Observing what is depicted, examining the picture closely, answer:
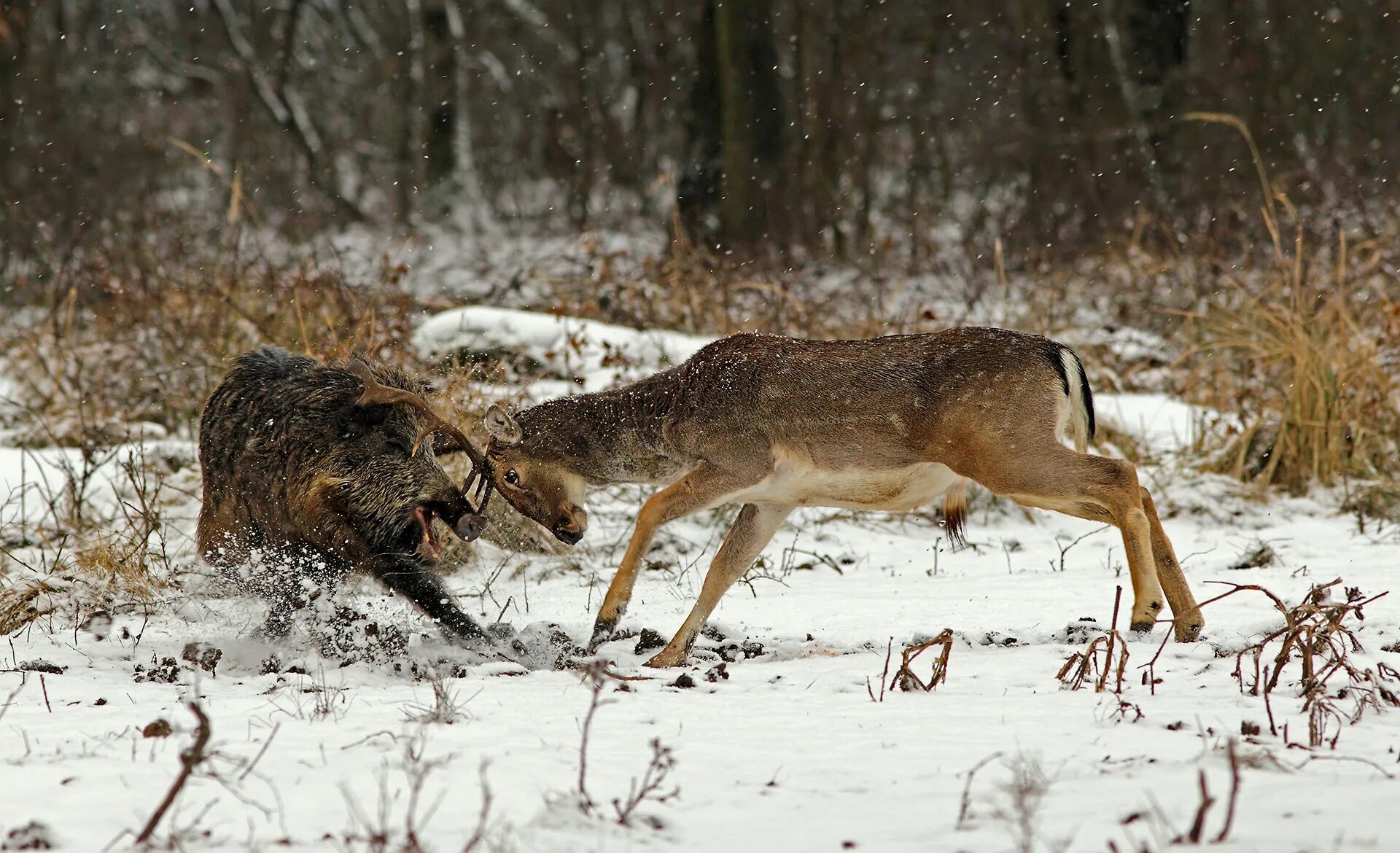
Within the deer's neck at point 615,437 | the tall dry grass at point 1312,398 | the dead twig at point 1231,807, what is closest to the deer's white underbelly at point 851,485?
the deer's neck at point 615,437

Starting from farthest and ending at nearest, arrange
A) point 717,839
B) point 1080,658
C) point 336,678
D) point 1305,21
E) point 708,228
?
point 1305,21
point 708,228
point 336,678
point 1080,658
point 717,839

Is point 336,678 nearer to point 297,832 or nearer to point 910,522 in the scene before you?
point 297,832

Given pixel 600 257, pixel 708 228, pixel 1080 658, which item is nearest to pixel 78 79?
pixel 708 228

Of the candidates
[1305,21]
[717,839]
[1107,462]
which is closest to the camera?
[717,839]

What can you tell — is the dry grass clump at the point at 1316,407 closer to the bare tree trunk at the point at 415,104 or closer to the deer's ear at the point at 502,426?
the deer's ear at the point at 502,426

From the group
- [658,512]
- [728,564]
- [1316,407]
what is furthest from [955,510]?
[1316,407]

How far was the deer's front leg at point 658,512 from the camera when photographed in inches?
223

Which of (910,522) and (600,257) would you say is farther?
(600,257)

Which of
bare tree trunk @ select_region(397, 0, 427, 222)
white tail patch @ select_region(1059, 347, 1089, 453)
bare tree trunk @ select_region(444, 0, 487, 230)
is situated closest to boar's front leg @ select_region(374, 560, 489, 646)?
white tail patch @ select_region(1059, 347, 1089, 453)

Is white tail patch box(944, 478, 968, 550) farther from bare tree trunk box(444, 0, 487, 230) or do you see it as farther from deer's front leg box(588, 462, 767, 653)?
bare tree trunk box(444, 0, 487, 230)

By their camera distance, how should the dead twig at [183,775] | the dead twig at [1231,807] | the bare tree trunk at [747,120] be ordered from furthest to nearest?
the bare tree trunk at [747,120] → the dead twig at [183,775] → the dead twig at [1231,807]

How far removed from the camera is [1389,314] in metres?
9.06

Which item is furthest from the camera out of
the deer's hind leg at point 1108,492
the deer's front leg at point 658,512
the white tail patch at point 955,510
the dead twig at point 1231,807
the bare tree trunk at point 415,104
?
the bare tree trunk at point 415,104

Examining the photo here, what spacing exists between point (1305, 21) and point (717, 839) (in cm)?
2221
